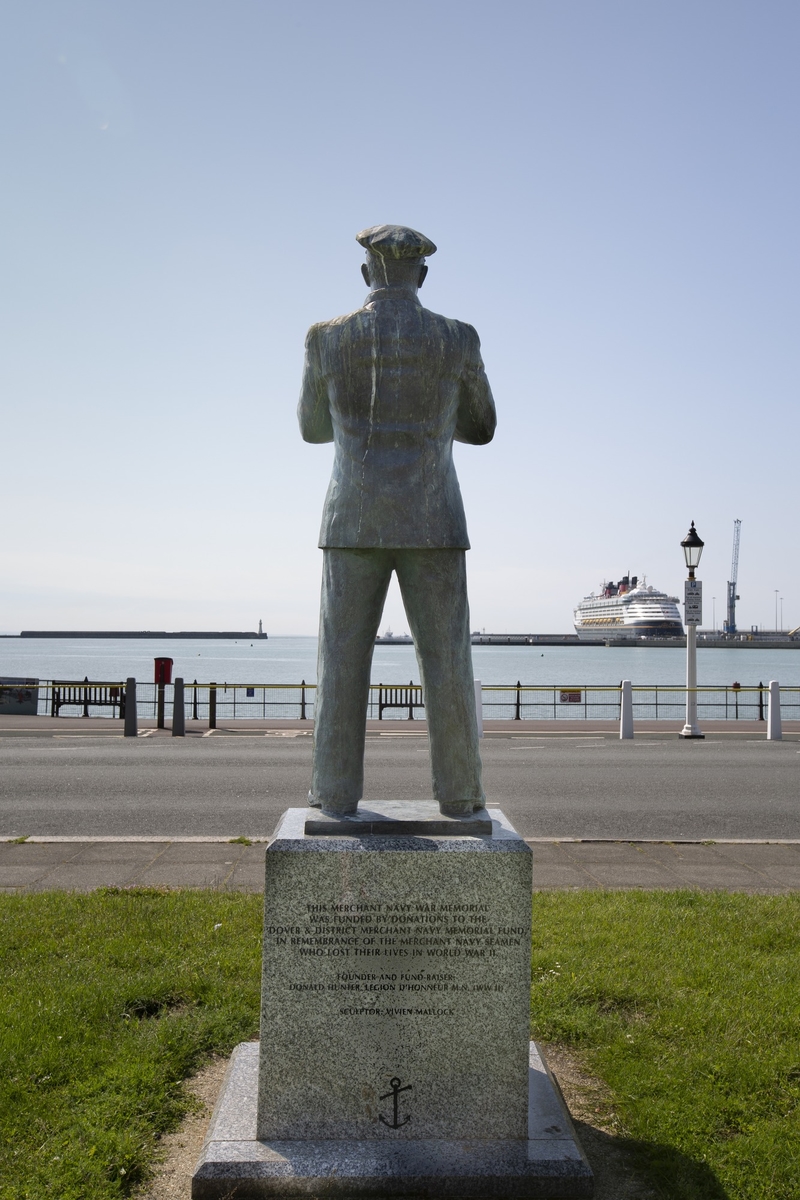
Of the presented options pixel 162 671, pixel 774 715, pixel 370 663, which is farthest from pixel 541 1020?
pixel 162 671

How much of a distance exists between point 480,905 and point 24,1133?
6.09 ft

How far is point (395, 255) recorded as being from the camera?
151 inches

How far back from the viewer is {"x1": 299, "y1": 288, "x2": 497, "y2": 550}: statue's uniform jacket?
372 cm

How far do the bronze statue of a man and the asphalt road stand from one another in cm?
516

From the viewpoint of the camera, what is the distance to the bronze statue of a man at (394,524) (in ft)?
12.3

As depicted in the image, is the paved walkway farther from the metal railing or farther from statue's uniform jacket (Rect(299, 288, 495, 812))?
the metal railing

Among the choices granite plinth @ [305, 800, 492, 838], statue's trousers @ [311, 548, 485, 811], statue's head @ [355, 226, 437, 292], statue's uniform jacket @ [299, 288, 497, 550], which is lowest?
granite plinth @ [305, 800, 492, 838]

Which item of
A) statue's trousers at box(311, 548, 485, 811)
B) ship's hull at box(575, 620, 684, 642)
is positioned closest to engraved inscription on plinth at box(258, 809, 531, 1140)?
statue's trousers at box(311, 548, 485, 811)

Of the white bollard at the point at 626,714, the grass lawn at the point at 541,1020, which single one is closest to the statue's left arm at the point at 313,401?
the grass lawn at the point at 541,1020

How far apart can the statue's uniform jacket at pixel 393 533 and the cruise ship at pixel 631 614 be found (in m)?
128

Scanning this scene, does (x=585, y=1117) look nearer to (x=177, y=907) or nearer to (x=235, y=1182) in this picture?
(x=235, y=1182)

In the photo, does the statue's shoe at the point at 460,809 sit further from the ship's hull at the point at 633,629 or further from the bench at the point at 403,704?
the ship's hull at the point at 633,629

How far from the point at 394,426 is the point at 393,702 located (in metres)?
24.5

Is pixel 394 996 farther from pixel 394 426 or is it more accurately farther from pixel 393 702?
pixel 393 702
